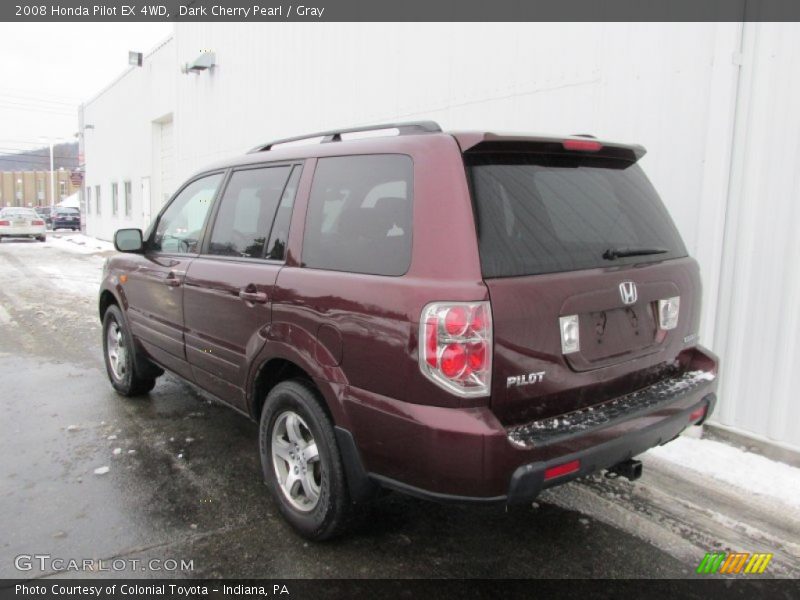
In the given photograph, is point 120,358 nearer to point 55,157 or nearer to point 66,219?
point 66,219

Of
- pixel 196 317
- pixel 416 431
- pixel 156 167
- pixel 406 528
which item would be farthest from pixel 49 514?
pixel 156 167

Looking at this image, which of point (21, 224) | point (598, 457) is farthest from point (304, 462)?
point (21, 224)

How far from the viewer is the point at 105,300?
548 cm

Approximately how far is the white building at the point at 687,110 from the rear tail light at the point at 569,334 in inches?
88.4

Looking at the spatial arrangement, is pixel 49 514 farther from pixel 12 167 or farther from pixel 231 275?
pixel 12 167

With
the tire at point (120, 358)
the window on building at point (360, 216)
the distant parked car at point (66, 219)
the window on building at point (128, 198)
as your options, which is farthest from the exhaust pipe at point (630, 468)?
the distant parked car at point (66, 219)

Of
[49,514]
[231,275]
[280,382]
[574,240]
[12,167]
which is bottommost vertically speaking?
[49,514]

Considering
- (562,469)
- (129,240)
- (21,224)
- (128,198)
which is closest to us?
(562,469)

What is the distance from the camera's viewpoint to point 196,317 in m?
3.80

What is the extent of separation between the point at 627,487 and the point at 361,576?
1.79m

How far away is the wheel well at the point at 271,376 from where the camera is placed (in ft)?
9.94

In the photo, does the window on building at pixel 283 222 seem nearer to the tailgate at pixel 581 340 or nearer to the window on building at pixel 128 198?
the tailgate at pixel 581 340

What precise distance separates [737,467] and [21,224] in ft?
97.7

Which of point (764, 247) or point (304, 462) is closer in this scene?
point (304, 462)
